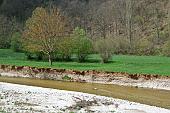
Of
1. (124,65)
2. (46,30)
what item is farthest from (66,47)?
(124,65)

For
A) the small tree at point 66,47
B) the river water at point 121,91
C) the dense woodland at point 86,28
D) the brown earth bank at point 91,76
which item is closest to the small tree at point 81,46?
the dense woodland at point 86,28

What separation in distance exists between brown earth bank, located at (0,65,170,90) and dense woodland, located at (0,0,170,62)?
33.6ft

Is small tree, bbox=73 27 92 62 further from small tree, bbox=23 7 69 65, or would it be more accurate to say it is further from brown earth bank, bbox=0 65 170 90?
brown earth bank, bbox=0 65 170 90

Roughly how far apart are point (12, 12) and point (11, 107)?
163 meters

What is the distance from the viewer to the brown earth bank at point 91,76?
4448cm

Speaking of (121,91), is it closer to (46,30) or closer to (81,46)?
(46,30)

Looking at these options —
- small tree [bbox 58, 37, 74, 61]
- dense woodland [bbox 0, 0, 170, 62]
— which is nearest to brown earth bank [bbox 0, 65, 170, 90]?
dense woodland [bbox 0, 0, 170, 62]

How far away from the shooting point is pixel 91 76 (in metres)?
50.6

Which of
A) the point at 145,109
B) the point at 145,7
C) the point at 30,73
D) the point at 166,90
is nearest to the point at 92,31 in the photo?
the point at 145,7

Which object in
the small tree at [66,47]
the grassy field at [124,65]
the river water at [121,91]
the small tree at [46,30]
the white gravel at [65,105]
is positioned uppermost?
the small tree at [46,30]

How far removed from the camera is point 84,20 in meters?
160

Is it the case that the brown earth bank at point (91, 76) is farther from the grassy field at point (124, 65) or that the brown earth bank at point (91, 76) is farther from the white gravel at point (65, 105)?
the white gravel at point (65, 105)

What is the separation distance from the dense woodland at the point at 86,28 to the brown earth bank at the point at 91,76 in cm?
1024

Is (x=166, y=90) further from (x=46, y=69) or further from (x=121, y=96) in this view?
(x=46, y=69)
